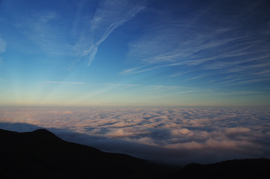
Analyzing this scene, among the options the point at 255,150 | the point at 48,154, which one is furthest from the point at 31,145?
the point at 255,150

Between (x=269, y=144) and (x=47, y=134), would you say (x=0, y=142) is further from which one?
(x=269, y=144)

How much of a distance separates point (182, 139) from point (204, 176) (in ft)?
366

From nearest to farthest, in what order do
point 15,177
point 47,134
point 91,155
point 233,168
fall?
point 15,177
point 233,168
point 91,155
point 47,134

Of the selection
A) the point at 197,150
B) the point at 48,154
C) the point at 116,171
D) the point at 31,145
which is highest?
the point at 31,145

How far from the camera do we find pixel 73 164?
37.3 meters

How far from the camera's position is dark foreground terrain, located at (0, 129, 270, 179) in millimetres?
25156

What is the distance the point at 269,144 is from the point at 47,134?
555ft

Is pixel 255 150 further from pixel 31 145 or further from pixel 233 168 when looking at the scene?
pixel 31 145

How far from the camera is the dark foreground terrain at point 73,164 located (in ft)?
82.5

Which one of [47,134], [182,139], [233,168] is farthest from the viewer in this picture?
[182,139]

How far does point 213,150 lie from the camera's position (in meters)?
99.1

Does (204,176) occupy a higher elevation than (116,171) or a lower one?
higher

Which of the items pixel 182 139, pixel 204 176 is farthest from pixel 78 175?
pixel 182 139

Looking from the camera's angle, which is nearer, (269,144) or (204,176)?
(204,176)
